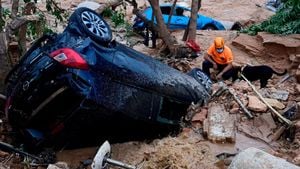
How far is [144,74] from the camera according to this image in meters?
4.98

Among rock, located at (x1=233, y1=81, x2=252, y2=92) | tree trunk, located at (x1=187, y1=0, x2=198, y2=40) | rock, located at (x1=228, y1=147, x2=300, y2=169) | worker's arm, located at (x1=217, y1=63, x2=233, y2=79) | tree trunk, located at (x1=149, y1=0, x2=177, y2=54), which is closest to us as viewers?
rock, located at (x1=228, y1=147, x2=300, y2=169)

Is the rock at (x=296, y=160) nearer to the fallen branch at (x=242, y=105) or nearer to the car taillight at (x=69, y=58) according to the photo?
the fallen branch at (x=242, y=105)

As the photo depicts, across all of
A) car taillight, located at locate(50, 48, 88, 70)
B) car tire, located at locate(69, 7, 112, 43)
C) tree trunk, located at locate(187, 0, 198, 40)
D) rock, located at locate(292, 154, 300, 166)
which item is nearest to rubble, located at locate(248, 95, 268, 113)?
rock, located at locate(292, 154, 300, 166)

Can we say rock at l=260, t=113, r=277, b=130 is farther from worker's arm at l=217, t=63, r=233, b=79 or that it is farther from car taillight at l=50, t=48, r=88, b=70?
worker's arm at l=217, t=63, r=233, b=79

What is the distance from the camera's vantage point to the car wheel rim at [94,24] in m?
4.86

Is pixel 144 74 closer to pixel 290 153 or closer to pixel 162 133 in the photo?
pixel 162 133

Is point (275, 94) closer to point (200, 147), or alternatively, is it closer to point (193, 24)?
point (200, 147)

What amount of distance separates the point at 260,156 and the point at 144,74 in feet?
5.54

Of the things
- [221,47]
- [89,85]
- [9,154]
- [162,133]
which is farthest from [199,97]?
[221,47]

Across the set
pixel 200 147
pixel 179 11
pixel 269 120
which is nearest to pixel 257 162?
pixel 200 147

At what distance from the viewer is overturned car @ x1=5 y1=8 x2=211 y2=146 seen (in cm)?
437

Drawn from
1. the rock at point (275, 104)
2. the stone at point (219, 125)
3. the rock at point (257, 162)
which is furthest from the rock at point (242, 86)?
the rock at point (257, 162)

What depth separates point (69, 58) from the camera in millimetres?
4309

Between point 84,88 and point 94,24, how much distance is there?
927 mm
